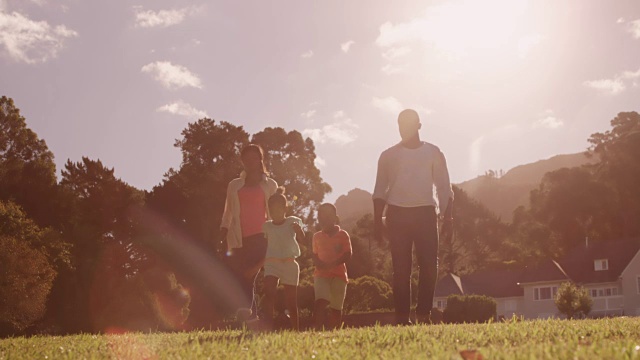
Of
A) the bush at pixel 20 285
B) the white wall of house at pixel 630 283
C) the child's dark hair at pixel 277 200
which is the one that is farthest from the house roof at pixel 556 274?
the child's dark hair at pixel 277 200

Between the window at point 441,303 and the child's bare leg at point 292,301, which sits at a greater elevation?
the child's bare leg at point 292,301

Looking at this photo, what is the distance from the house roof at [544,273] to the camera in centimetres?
5912

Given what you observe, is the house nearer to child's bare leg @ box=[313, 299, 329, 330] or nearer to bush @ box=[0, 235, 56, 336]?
bush @ box=[0, 235, 56, 336]

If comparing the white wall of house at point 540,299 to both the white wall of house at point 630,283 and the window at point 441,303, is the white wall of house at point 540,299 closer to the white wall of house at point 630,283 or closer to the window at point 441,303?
the white wall of house at point 630,283

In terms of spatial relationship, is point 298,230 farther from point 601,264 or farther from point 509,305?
point 509,305

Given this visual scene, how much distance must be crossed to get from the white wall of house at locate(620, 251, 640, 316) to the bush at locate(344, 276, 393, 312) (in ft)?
90.5

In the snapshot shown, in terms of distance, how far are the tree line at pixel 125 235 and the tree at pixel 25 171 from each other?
0.06 meters

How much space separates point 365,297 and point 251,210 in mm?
29863

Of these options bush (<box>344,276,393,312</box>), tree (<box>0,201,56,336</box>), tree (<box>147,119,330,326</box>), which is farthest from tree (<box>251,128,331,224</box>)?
tree (<box>0,201,56,336</box>)

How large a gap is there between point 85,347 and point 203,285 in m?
35.9

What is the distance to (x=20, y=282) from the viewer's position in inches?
1261

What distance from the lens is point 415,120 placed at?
8.69 meters

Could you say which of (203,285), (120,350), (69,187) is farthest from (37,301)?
(120,350)

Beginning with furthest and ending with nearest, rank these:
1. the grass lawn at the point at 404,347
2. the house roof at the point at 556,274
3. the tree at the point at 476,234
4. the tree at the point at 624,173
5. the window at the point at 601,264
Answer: the tree at the point at 476,234
the tree at the point at 624,173
the window at the point at 601,264
the house roof at the point at 556,274
the grass lawn at the point at 404,347
